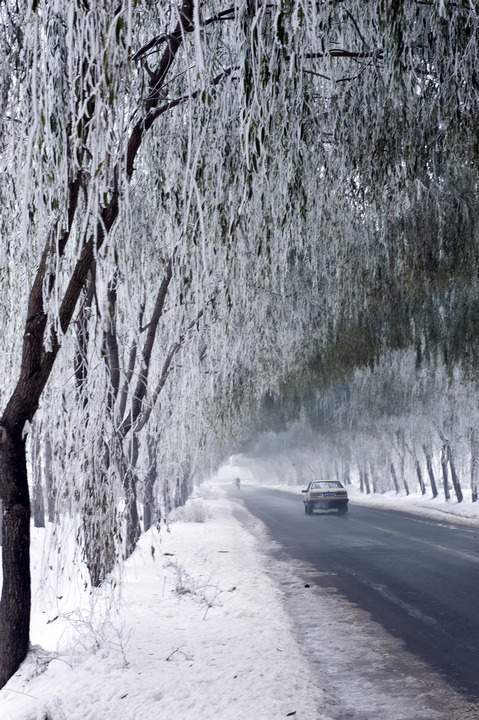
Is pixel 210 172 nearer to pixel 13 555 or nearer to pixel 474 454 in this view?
pixel 13 555

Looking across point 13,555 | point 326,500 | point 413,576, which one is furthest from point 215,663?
point 326,500

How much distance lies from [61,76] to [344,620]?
728 cm

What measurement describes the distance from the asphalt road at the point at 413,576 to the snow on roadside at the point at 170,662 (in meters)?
1.36

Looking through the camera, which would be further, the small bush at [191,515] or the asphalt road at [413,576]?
the small bush at [191,515]

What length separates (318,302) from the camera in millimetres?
11164

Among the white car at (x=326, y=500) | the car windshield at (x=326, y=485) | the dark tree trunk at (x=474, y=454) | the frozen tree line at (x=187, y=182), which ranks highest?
the frozen tree line at (x=187, y=182)

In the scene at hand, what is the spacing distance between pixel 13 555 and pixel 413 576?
810cm

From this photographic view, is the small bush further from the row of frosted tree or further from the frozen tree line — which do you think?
the frozen tree line

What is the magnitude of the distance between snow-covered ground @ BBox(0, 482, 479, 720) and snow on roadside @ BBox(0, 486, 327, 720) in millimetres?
13

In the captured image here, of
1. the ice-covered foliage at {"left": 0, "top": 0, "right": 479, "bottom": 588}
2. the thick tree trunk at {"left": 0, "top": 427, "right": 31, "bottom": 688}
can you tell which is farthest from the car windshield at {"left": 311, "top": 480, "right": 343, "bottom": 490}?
the thick tree trunk at {"left": 0, "top": 427, "right": 31, "bottom": 688}

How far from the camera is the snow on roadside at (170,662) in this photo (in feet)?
17.4

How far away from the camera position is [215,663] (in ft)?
21.1

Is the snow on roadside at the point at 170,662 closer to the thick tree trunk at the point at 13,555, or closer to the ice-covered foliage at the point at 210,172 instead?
the thick tree trunk at the point at 13,555

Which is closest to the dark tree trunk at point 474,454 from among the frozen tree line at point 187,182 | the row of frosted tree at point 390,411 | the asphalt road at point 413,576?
the row of frosted tree at point 390,411
